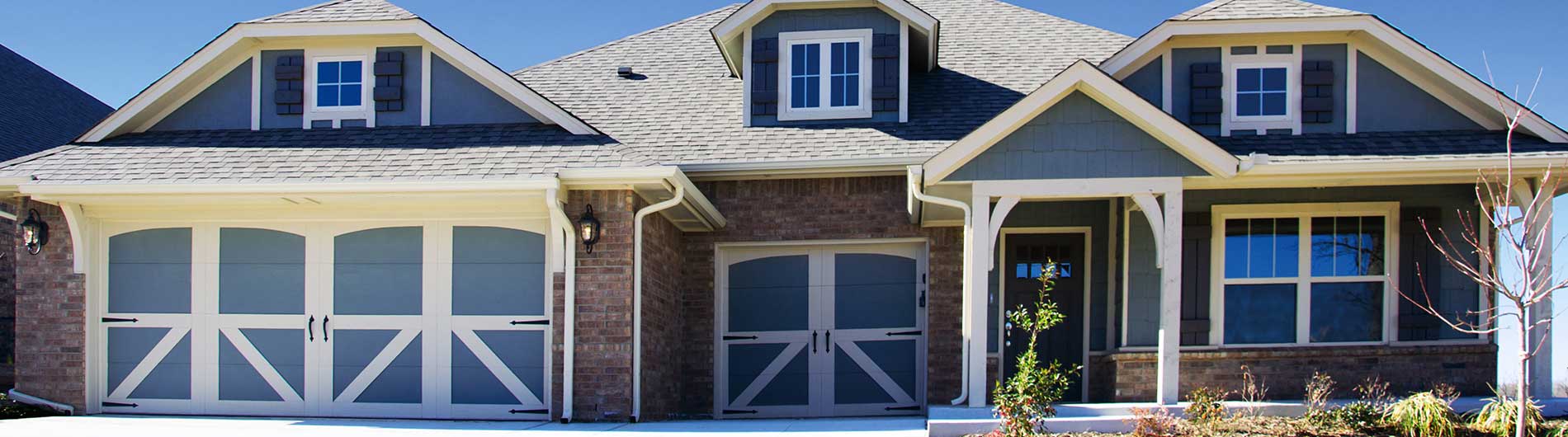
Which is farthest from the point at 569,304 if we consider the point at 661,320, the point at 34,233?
the point at 34,233

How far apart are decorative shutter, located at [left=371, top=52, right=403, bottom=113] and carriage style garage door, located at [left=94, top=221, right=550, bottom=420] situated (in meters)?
1.49

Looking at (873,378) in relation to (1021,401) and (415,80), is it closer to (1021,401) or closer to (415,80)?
(1021,401)

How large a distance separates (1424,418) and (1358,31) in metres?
4.26

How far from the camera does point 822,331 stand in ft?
40.9

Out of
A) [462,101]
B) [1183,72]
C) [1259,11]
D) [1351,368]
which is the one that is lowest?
[1351,368]

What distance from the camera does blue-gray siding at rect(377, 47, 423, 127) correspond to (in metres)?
11.7

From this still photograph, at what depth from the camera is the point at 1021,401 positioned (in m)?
8.30

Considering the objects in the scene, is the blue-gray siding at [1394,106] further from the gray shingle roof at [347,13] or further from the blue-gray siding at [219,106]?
the blue-gray siding at [219,106]

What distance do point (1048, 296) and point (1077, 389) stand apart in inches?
41.1

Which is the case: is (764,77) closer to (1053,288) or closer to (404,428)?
(1053,288)

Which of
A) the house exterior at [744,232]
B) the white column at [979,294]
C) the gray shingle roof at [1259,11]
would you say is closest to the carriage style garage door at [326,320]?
the house exterior at [744,232]

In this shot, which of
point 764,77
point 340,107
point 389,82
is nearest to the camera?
→ point 389,82

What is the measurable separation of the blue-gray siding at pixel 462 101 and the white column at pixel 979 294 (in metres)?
4.44

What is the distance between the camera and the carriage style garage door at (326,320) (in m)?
10.6
